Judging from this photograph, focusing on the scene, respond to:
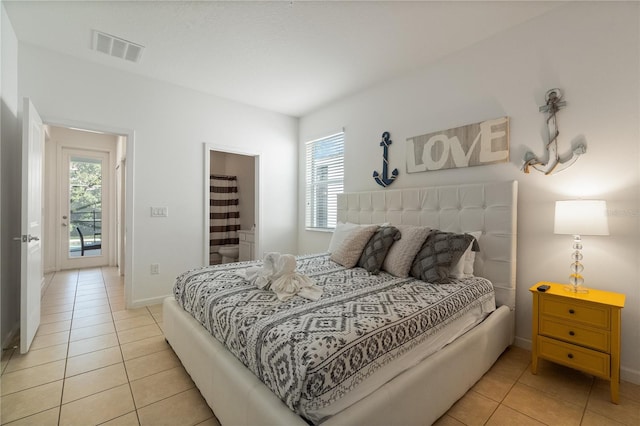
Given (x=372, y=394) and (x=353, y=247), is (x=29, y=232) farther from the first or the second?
(x=372, y=394)

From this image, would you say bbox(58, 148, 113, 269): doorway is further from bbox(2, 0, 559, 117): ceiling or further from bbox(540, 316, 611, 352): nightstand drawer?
bbox(540, 316, 611, 352): nightstand drawer

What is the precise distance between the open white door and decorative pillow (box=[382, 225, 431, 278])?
9.11 ft

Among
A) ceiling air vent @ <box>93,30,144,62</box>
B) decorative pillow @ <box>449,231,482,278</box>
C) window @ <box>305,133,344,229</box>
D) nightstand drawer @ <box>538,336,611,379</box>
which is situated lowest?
nightstand drawer @ <box>538,336,611,379</box>

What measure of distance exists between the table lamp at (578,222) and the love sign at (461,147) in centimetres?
69

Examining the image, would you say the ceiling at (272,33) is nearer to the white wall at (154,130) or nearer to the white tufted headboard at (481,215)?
the white wall at (154,130)

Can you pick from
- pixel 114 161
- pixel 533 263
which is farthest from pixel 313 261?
pixel 114 161

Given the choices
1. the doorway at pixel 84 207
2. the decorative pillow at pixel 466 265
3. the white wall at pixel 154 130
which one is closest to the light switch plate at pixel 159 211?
the white wall at pixel 154 130

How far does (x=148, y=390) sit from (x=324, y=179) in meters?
3.16

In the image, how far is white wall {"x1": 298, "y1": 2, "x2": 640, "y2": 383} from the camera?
188cm

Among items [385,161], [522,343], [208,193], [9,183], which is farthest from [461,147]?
[9,183]

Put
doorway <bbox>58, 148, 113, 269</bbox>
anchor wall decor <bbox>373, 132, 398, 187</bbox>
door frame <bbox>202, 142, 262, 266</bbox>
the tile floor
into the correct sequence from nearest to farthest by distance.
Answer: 1. the tile floor
2. anchor wall decor <bbox>373, 132, 398, 187</bbox>
3. door frame <bbox>202, 142, 262, 266</bbox>
4. doorway <bbox>58, 148, 113, 269</bbox>

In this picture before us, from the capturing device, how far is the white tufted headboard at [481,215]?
7.48 feet

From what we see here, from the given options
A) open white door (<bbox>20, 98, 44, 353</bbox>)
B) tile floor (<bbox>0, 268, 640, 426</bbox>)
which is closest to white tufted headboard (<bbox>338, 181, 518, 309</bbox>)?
tile floor (<bbox>0, 268, 640, 426</bbox>)

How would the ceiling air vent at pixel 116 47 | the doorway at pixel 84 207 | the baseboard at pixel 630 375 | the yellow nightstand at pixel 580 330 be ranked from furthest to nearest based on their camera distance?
1. the doorway at pixel 84 207
2. the ceiling air vent at pixel 116 47
3. the baseboard at pixel 630 375
4. the yellow nightstand at pixel 580 330
